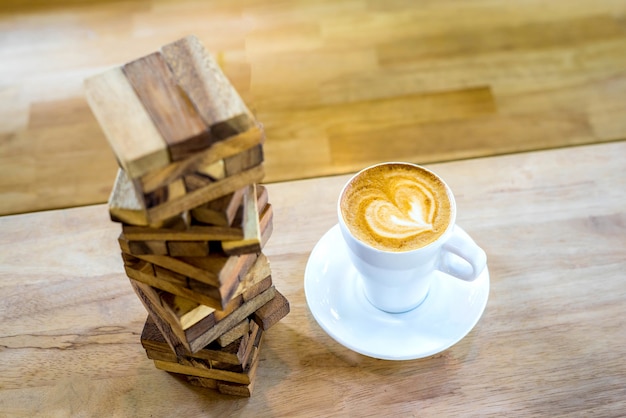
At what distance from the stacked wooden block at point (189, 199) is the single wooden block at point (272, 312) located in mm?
15

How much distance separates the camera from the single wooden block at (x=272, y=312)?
0.77 m

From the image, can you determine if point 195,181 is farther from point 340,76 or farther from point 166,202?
point 340,76

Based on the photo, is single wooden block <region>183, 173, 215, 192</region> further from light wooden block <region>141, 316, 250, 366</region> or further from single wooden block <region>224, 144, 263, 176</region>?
light wooden block <region>141, 316, 250, 366</region>

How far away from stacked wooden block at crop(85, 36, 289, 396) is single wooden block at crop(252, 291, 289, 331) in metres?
0.02

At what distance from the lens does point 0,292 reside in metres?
0.86

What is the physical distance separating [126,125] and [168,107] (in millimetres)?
38

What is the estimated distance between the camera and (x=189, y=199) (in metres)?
0.59

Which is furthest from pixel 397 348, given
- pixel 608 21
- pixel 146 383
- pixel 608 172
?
pixel 608 21

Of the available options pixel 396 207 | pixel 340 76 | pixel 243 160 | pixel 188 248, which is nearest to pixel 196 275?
pixel 188 248

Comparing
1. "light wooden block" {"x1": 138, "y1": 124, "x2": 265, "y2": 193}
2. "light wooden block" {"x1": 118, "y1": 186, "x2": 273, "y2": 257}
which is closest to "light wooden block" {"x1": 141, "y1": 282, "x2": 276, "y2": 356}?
"light wooden block" {"x1": 118, "y1": 186, "x2": 273, "y2": 257}

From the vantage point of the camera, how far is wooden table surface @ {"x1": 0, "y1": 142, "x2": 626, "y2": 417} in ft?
2.47

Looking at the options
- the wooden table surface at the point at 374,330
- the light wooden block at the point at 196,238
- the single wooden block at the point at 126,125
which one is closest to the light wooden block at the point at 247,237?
the light wooden block at the point at 196,238

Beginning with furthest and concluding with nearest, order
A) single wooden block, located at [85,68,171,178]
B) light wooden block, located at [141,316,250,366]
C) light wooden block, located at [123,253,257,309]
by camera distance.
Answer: light wooden block, located at [141,316,250,366] < light wooden block, located at [123,253,257,309] < single wooden block, located at [85,68,171,178]

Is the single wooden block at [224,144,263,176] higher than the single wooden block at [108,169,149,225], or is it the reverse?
the single wooden block at [224,144,263,176]
